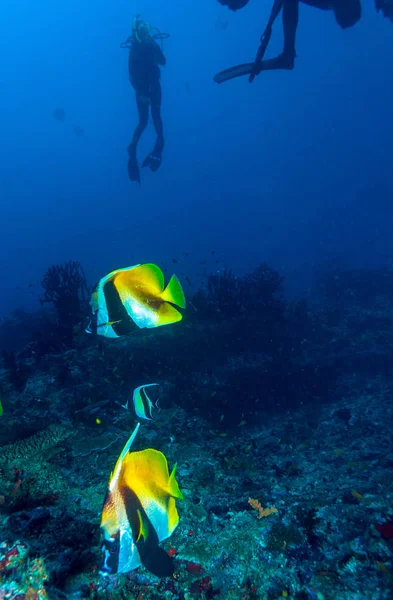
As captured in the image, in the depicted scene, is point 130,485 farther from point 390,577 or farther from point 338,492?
point 338,492

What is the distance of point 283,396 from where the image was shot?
23.5 ft

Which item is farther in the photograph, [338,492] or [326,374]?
[326,374]

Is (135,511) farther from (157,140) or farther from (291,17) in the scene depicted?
(157,140)

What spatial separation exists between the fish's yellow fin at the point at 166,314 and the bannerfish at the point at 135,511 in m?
0.53

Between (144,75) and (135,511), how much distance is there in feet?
43.6

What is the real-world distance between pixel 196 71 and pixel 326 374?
629 ft

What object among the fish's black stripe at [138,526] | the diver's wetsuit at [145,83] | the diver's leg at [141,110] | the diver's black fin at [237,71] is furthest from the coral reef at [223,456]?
the diver's leg at [141,110]

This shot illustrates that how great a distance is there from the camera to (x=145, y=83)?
37.1 feet

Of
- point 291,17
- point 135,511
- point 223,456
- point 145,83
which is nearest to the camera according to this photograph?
point 135,511

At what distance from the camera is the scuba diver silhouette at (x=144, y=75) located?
10648 mm

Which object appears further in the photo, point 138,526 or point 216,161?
point 216,161

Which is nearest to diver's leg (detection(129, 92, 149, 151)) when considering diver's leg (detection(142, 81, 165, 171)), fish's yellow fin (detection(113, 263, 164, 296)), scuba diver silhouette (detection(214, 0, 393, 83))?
diver's leg (detection(142, 81, 165, 171))

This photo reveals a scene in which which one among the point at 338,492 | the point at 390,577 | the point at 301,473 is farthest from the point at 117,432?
the point at 390,577

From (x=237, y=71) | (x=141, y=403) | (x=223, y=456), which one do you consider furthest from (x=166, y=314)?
(x=237, y=71)
